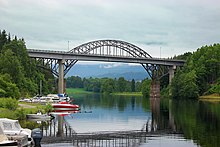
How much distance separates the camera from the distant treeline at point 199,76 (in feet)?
399

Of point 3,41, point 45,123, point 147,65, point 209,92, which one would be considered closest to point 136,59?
point 147,65

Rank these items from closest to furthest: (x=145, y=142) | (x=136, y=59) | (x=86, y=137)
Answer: (x=145, y=142) → (x=86, y=137) → (x=136, y=59)

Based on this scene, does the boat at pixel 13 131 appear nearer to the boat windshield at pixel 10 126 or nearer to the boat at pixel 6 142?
the boat windshield at pixel 10 126

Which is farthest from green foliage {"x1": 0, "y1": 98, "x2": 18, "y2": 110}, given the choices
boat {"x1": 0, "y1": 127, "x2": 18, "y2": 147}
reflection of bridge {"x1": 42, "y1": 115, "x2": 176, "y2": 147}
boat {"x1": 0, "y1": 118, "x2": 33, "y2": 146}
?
boat {"x1": 0, "y1": 127, "x2": 18, "y2": 147}

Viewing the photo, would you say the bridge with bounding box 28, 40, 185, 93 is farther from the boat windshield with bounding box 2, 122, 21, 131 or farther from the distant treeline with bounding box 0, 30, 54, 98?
the boat windshield with bounding box 2, 122, 21, 131

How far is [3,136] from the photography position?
2573 cm

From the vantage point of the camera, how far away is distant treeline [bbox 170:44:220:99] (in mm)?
121750

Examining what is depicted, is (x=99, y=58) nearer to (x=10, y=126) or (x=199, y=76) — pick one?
(x=199, y=76)

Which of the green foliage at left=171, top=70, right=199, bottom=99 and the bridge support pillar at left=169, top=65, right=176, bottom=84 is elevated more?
the bridge support pillar at left=169, top=65, right=176, bottom=84

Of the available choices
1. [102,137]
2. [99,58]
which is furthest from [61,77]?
[102,137]

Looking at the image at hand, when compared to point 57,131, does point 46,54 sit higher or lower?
higher

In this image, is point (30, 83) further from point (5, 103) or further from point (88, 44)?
point (88, 44)

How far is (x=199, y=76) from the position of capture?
12531 centimetres

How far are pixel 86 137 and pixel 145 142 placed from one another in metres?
6.25
